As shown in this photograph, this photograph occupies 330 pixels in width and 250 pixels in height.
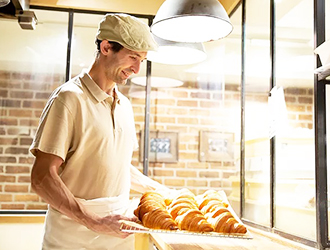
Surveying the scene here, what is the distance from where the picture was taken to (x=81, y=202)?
1.68 meters

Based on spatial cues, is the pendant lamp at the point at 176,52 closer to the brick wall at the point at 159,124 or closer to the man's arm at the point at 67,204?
the brick wall at the point at 159,124

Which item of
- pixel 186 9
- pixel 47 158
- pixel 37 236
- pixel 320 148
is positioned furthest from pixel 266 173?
pixel 37 236

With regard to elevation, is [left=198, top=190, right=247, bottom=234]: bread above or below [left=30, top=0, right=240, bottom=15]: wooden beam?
below

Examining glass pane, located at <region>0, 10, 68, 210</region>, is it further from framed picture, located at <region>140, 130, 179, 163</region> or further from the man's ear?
the man's ear

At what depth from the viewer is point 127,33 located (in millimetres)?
1709

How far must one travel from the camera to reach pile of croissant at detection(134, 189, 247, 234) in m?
1.59

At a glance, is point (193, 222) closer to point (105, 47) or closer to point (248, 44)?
point (105, 47)

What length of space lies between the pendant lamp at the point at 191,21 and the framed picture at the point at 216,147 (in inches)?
59.7

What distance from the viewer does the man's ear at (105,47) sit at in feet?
5.79

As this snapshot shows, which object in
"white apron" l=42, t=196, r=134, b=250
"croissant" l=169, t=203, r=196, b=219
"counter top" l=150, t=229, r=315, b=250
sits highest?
"croissant" l=169, t=203, r=196, b=219

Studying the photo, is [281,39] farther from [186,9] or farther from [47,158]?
[47,158]

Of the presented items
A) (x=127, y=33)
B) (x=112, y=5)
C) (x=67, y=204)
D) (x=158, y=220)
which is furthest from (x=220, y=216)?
(x=112, y=5)

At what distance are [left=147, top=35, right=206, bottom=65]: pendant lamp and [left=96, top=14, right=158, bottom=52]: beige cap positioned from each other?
1.56ft

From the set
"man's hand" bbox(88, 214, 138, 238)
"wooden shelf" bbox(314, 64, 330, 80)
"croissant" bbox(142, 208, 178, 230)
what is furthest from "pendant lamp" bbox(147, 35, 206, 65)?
"man's hand" bbox(88, 214, 138, 238)
